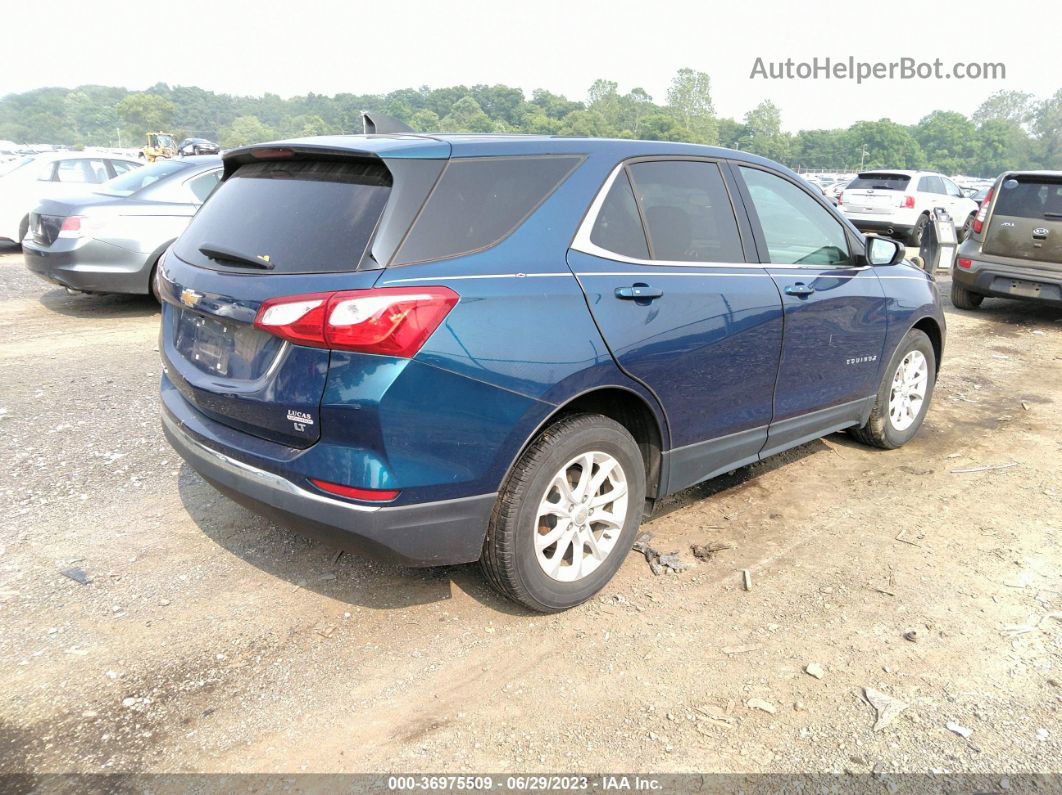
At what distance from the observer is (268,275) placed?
260cm

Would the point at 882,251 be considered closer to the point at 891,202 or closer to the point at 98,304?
the point at 98,304

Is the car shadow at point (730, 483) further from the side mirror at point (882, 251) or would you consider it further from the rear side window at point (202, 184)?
the rear side window at point (202, 184)

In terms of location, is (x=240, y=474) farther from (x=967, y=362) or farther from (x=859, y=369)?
(x=967, y=362)

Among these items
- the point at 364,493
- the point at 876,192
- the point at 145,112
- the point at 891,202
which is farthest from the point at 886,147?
the point at 364,493

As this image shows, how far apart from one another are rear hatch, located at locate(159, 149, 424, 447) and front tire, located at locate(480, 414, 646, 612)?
77cm

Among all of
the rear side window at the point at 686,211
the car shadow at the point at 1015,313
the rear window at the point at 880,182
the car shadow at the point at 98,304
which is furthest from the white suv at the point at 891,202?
the rear side window at the point at 686,211

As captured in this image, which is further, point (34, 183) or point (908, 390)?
point (34, 183)

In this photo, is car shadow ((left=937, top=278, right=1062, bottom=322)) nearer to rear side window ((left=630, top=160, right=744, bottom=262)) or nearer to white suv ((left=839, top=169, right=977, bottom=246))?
white suv ((left=839, top=169, right=977, bottom=246))

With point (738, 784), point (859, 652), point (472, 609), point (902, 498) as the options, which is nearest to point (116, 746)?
point (472, 609)

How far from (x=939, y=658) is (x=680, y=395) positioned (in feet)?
4.55

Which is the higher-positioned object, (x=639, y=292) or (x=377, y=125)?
(x=377, y=125)

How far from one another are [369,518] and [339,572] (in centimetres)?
101

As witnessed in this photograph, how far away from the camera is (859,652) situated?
288 centimetres

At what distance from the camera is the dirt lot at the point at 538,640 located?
2.38 meters
